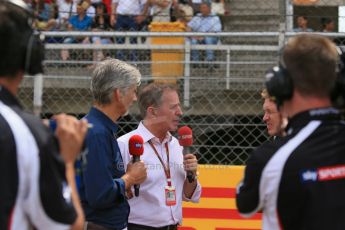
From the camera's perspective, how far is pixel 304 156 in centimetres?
312

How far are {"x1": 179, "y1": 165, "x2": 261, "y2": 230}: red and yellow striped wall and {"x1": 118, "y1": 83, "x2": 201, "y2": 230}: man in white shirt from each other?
1.17 metres

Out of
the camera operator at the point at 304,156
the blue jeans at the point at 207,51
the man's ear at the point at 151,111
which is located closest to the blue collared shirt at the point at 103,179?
the man's ear at the point at 151,111

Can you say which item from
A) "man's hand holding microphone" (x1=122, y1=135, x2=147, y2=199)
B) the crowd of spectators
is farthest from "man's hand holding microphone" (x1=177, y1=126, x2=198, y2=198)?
the crowd of spectators

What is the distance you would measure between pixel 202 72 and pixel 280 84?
244 inches

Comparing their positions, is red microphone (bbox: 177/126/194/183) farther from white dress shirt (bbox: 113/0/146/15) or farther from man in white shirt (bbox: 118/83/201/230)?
white dress shirt (bbox: 113/0/146/15)

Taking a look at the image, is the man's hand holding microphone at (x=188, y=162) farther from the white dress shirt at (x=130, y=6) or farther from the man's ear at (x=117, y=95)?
the white dress shirt at (x=130, y=6)

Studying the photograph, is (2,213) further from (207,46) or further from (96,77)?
(207,46)

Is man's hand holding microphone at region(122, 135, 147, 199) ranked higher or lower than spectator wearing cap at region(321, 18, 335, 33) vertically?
lower

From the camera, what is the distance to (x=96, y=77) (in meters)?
4.86

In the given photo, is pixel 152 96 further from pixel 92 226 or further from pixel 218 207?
pixel 218 207

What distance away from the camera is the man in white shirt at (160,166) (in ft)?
18.2

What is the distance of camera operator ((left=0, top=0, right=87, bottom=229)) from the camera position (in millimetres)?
2705

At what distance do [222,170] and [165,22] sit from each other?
10.4 feet

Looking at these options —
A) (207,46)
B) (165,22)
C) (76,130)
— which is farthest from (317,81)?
(165,22)
